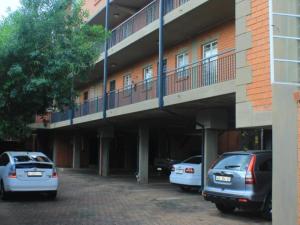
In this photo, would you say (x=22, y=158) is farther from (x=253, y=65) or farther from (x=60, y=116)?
(x=60, y=116)

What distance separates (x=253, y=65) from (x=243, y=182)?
3099 millimetres

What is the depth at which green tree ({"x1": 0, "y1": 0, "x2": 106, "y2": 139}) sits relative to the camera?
1158 cm

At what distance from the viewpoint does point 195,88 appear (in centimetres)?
1725

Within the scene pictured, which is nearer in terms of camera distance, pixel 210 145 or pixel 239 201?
pixel 239 201

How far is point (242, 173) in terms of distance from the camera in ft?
39.9

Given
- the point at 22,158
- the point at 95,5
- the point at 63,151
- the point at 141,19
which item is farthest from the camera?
the point at 63,151

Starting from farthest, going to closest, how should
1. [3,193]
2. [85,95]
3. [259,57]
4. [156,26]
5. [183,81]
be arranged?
1. [85,95]
2. [156,26]
3. [183,81]
4. [3,193]
5. [259,57]

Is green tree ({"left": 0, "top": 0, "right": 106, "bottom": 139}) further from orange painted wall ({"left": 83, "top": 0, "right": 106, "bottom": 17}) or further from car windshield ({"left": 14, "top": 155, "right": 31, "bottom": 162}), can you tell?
orange painted wall ({"left": 83, "top": 0, "right": 106, "bottom": 17})

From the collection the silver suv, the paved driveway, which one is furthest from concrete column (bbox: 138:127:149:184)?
the silver suv

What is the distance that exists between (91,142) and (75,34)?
2817 cm

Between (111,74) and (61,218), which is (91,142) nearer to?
(111,74)

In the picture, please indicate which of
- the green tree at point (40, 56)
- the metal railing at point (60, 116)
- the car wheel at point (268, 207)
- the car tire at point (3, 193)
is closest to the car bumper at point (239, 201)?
the car wheel at point (268, 207)

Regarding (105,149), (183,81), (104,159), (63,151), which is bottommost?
(104,159)

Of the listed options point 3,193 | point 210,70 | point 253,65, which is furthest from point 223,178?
point 3,193
